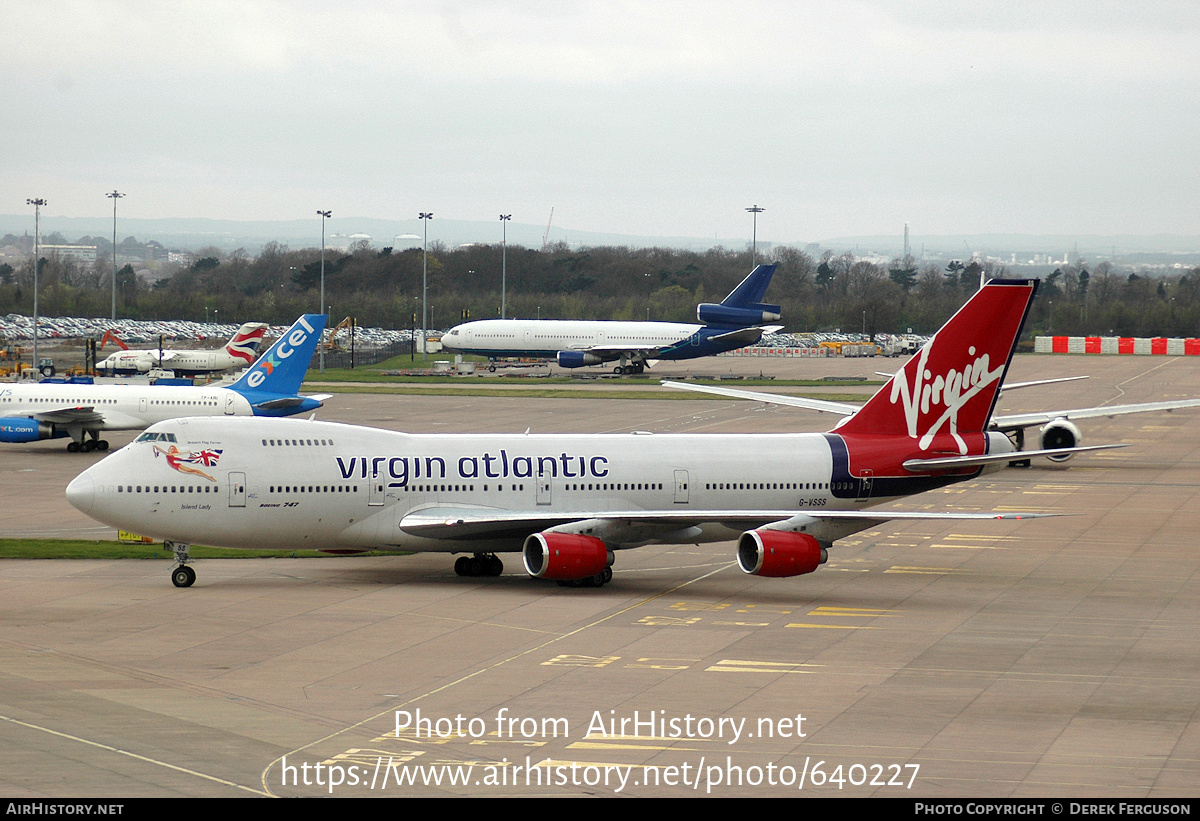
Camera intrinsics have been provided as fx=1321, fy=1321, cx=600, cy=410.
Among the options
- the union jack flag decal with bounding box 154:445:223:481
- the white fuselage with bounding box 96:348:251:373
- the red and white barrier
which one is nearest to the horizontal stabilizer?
the union jack flag decal with bounding box 154:445:223:481

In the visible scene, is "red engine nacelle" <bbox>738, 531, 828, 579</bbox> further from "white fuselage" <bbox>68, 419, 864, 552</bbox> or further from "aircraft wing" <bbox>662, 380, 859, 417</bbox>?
"aircraft wing" <bbox>662, 380, 859, 417</bbox>

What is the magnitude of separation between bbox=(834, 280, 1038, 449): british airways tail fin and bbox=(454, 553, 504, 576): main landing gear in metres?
12.0

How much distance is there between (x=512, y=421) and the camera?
82188 mm

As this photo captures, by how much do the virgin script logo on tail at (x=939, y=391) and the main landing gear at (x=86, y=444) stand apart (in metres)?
46.1

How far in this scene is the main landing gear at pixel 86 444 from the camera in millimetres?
68500

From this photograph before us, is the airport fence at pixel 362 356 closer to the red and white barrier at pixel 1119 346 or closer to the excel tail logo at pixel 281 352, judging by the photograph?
the excel tail logo at pixel 281 352

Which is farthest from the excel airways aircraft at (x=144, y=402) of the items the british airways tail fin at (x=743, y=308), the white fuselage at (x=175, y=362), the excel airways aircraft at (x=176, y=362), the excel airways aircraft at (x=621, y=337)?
the british airways tail fin at (x=743, y=308)

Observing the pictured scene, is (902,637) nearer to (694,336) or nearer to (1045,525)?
(1045,525)

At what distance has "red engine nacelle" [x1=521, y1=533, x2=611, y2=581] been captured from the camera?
3388 cm

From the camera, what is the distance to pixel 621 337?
132000 mm

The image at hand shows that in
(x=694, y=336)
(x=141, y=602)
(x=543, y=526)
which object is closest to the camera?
(x=141, y=602)

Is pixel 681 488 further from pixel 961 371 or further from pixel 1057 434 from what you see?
pixel 1057 434

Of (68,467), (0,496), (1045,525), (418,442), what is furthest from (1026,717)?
(68,467)
